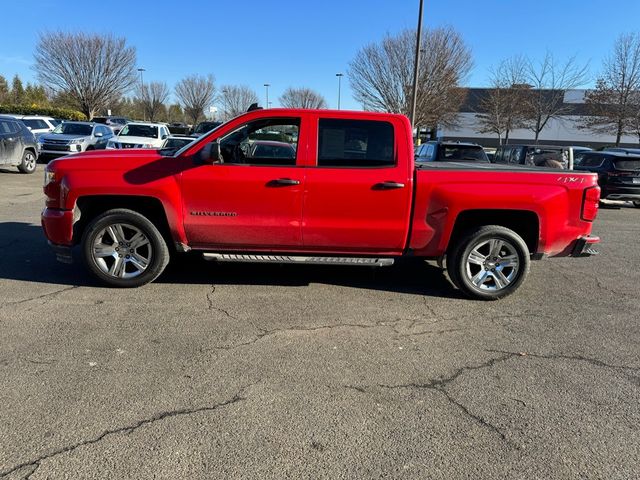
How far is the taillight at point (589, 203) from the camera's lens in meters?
4.93

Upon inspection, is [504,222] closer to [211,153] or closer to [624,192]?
[211,153]

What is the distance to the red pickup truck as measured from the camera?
15.7 ft

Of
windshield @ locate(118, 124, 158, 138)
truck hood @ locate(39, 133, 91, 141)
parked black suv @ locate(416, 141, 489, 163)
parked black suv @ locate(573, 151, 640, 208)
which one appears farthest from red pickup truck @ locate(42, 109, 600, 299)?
truck hood @ locate(39, 133, 91, 141)

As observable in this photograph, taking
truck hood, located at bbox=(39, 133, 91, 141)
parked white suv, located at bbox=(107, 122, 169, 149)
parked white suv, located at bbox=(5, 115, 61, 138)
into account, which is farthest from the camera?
parked white suv, located at bbox=(5, 115, 61, 138)

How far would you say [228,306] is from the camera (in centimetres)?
462

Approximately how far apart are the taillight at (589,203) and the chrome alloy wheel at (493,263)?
822 millimetres

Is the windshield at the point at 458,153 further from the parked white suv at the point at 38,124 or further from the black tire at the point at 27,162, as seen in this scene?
the parked white suv at the point at 38,124

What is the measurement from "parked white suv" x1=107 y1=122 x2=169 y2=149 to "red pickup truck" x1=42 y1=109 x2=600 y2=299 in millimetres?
12393

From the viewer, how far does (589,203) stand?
496 centimetres

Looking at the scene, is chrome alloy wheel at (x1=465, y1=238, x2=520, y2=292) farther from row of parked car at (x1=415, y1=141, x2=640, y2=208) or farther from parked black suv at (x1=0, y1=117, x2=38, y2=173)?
parked black suv at (x1=0, y1=117, x2=38, y2=173)

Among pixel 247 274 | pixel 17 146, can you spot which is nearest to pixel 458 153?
pixel 247 274

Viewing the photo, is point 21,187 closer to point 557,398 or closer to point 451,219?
point 451,219

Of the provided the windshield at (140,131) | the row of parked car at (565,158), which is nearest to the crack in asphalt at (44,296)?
the row of parked car at (565,158)

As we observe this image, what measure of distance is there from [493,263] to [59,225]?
451cm
